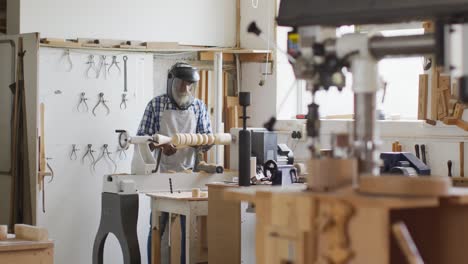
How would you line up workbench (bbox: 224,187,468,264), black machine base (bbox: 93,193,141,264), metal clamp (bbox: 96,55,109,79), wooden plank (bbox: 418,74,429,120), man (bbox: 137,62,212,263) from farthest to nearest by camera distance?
metal clamp (bbox: 96,55,109,79) → man (bbox: 137,62,212,263) → wooden plank (bbox: 418,74,429,120) → black machine base (bbox: 93,193,141,264) → workbench (bbox: 224,187,468,264)

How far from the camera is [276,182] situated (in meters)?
5.11

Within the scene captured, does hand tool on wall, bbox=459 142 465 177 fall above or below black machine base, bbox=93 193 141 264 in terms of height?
above

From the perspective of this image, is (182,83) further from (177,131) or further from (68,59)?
(68,59)

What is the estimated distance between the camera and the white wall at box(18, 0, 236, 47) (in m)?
7.30

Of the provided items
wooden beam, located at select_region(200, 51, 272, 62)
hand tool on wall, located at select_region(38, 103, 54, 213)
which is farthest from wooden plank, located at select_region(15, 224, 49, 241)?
wooden beam, located at select_region(200, 51, 272, 62)

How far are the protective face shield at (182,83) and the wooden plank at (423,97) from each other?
5.73ft

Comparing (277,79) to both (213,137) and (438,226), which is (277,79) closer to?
(213,137)

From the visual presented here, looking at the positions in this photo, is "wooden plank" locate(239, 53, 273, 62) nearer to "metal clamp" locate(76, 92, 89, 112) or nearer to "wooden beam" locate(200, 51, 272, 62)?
"wooden beam" locate(200, 51, 272, 62)

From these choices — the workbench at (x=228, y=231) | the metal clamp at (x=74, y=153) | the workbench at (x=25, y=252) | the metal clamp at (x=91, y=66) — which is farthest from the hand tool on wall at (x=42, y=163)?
the workbench at (x=25, y=252)

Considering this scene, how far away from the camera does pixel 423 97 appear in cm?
639

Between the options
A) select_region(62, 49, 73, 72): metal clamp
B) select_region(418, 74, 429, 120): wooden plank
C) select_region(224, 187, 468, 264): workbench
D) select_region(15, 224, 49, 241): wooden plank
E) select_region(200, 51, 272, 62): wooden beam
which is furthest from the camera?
select_region(200, 51, 272, 62): wooden beam

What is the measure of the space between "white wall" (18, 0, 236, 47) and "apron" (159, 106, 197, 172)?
3.58ft

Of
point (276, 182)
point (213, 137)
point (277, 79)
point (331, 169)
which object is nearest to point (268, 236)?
point (331, 169)

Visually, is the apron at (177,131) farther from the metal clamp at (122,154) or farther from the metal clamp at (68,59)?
the metal clamp at (68,59)
